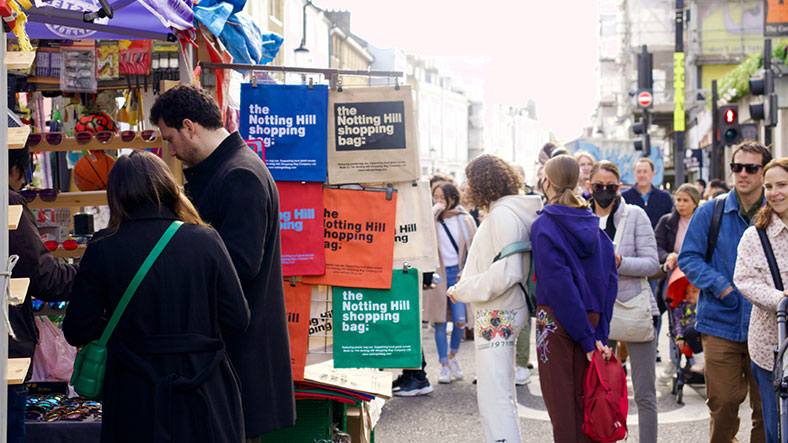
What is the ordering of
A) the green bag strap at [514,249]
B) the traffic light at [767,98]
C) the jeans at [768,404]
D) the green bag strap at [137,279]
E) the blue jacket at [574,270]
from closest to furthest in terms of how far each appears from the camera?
the green bag strap at [137,279] < the jeans at [768,404] < the blue jacket at [574,270] < the green bag strap at [514,249] < the traffic light at [767,98]

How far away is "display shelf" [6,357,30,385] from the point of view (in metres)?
2.72

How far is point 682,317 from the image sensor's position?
806 centimetres

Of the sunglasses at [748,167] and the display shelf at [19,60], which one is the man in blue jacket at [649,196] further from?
the display shelf at [19,60]

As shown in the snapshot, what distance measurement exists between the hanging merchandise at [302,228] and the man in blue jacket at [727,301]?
226 cm

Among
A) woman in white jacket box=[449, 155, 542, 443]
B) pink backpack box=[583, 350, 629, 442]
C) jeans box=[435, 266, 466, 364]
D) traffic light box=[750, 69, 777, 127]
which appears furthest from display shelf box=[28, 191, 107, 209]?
traffic light box=[750, 69, 777, 127]

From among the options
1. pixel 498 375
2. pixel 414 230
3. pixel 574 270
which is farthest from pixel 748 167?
pixel 414 230

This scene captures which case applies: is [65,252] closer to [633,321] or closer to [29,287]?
[29,287]

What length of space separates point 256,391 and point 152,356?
0.57 m

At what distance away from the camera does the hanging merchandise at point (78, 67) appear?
5316 millimetres

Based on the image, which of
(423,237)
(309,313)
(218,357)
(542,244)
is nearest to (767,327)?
(542,244)

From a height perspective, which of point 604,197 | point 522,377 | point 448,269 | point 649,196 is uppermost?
point 604,197

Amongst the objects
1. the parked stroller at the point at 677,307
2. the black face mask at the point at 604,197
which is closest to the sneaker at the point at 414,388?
the parked stroller at the point at 677,307

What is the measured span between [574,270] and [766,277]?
1.00 meters

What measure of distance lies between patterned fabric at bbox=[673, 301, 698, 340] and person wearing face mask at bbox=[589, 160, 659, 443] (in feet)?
4.38
